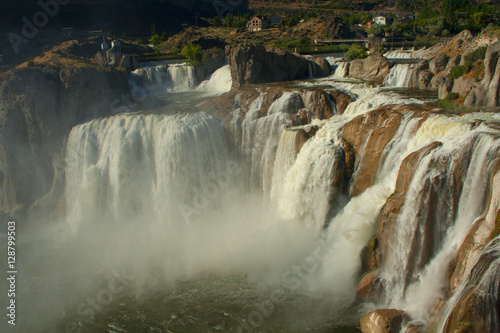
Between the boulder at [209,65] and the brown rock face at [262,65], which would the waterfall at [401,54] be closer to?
the brown rock face at [262,65]

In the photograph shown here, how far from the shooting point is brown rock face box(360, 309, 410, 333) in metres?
12.0

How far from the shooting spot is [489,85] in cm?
1750

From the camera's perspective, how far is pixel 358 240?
50.8ft

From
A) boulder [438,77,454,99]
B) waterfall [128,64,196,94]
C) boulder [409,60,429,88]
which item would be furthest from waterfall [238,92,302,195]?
waterfall [128,64,196,94]

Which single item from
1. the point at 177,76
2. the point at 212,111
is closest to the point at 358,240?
the point at 212,111

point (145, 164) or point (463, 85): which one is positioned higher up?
point (463, 85)

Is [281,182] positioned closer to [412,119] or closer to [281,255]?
[281,255]

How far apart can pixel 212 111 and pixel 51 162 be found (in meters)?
11.4

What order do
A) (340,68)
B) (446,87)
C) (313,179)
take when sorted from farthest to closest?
(340,68) < (446,87) < (313,179)

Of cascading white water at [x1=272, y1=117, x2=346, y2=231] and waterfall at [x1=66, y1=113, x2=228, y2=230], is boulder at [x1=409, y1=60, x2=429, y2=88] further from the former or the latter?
waterfall at [x1=66, y1=113, x2=228, y2=230]

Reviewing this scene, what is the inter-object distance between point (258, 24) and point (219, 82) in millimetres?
43418

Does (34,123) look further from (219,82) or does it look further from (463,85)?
(463,85)

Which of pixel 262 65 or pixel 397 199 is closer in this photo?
pixel 397 199

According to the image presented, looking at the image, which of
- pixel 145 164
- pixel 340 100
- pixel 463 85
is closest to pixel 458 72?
pixel 463 85
